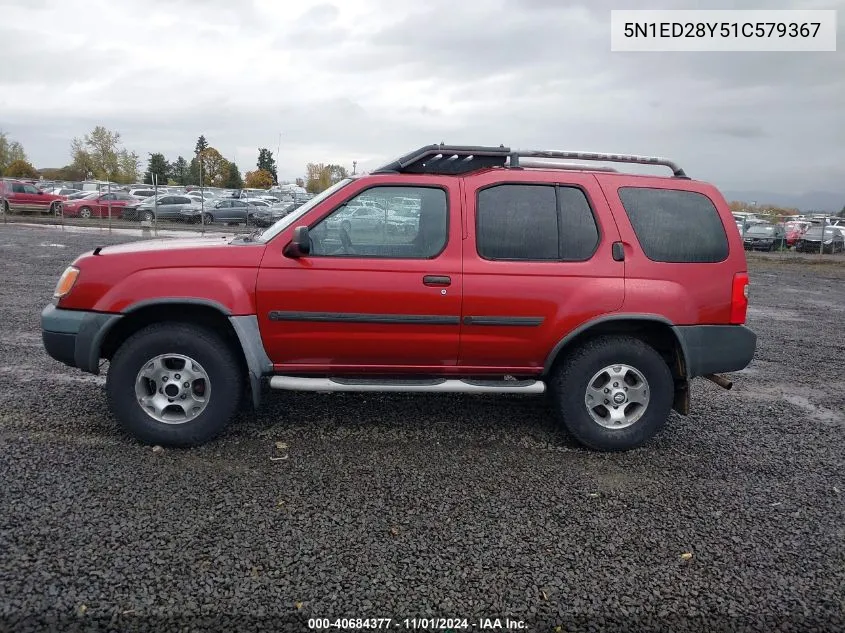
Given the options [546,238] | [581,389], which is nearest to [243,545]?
[581,389]

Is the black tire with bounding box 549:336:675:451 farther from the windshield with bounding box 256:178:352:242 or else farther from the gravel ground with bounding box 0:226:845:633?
the windshield with bounding box 256:178:352:242

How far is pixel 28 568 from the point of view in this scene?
290 centimetres

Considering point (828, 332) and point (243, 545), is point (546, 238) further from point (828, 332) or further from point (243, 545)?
point (828, 332)

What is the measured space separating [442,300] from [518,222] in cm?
77

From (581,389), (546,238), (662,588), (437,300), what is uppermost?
(546,238)

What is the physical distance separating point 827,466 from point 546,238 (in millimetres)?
2489

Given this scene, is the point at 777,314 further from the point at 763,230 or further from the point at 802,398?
the point at 763,230

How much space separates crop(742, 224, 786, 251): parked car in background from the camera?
89.5 feet

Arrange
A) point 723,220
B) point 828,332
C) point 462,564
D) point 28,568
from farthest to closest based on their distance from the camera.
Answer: point 828,332 < point 723,220 < point 462,564 < point 28,568

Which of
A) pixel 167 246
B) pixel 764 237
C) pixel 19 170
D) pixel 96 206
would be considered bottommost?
pixel 167 246

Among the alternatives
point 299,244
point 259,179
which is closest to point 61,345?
point 299,244

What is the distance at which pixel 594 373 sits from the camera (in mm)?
4457

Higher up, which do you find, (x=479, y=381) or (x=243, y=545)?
(x=479, y=381)

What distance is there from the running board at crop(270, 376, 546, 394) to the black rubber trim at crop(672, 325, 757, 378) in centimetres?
103
